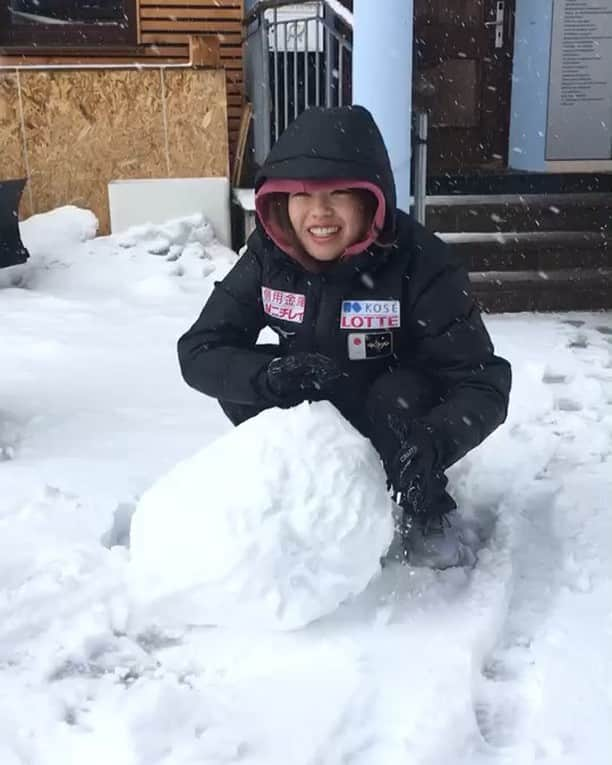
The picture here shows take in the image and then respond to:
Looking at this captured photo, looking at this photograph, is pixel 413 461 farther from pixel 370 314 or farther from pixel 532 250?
pixel 532 250

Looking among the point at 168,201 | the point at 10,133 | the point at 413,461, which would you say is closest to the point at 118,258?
the point at 168,201

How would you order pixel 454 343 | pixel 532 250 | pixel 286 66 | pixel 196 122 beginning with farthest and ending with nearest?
pixel 286 66, pixel 196 122, pixel 532 250, pixel 454 343

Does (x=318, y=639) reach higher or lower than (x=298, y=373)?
lower

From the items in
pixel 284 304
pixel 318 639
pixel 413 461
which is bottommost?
pixel 318 639

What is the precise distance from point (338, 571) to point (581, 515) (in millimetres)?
1007

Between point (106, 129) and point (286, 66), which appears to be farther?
point (286, 66)

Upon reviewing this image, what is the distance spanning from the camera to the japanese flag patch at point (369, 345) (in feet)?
6.99

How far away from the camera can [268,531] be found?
1735 mm

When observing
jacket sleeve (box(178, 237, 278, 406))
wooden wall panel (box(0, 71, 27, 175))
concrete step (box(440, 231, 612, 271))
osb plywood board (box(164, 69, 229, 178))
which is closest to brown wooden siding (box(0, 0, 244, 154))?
osb plywood board (box(164, 69, 229, 178))

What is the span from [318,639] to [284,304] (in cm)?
86

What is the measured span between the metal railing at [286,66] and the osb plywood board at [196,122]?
469mm

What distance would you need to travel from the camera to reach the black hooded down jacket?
75.9 inches

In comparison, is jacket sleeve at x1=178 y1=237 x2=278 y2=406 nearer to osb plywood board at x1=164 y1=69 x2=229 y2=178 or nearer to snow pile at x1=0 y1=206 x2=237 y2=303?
snow pile at x1=0 y1=206 x2=237 y2=303

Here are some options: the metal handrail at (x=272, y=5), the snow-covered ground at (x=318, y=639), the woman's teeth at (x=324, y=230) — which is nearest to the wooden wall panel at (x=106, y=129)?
the metal handrail at (x=272, y=5)
